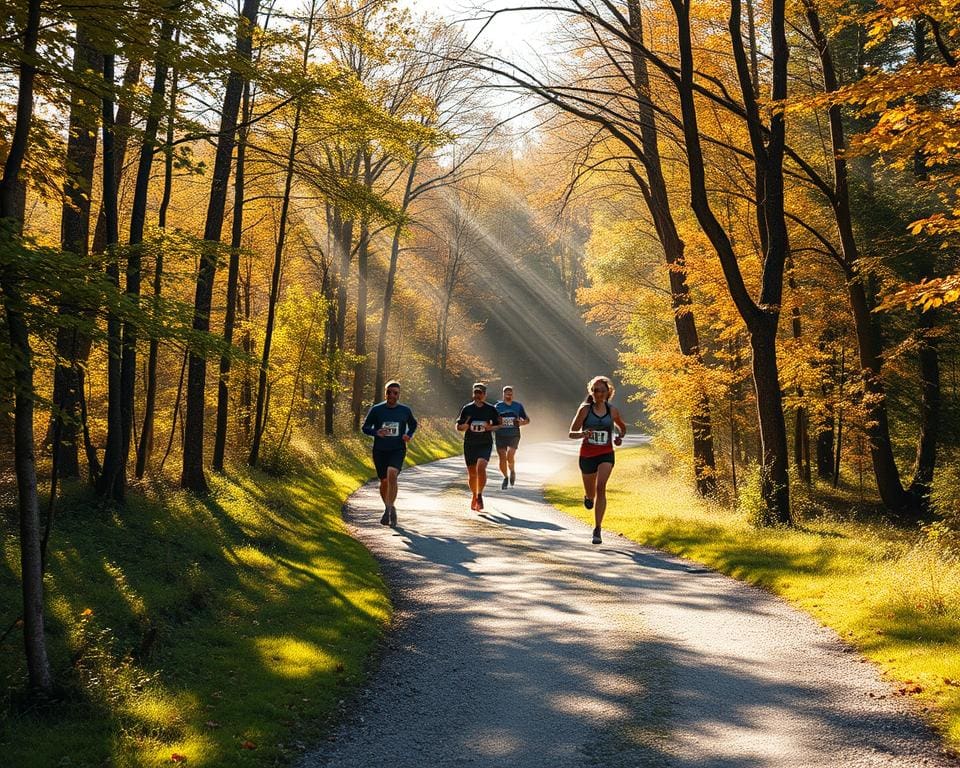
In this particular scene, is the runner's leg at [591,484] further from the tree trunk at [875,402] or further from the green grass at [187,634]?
the tree trunk at [875,402]

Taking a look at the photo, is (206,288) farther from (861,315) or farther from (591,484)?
(861,315)

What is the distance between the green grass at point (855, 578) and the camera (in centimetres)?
552

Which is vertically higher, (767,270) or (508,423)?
(767,270)

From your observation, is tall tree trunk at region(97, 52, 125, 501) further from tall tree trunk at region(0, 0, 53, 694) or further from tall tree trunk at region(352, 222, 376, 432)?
tall tree trunk at region(352, 222, 376, 432)

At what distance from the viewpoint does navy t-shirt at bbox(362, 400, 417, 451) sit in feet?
40.6

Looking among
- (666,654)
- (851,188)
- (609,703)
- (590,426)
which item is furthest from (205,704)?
(851,188)

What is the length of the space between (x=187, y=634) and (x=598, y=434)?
6206mm

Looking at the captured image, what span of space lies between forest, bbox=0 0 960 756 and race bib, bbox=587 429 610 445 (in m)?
3.05

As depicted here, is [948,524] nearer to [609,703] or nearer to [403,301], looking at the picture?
[609,703]

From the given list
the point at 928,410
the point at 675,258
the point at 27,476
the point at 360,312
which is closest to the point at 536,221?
the point at 675,258

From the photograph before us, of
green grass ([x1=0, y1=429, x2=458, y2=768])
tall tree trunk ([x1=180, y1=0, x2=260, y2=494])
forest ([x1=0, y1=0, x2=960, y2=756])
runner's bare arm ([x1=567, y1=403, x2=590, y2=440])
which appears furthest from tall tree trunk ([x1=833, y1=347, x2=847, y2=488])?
tall tree trunk ([x1=180, y1=0, x2=260, y2=494])

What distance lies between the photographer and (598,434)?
36.2 feet

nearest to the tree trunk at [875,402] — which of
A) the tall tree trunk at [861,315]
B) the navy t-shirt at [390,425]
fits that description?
the tall tree trunk at [861,315]

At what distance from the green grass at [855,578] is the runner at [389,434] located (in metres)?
3.58
